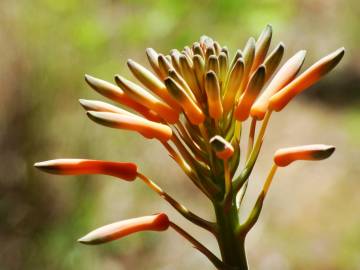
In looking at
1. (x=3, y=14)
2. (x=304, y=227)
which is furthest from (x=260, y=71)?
(x=304, y=227)

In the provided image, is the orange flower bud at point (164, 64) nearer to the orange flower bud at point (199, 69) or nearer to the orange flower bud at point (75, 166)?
the orange flower bud at point (199, 69)

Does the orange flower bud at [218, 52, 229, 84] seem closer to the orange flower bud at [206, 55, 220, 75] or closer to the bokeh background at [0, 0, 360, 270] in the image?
the orange flower bud at [206, 55, 220, 75]

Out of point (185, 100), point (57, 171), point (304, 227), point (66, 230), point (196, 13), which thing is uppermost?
point (196, 13)

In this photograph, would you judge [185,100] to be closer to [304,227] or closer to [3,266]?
[3,266]

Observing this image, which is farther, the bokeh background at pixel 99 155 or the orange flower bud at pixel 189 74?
the bokeh background at pixel 99 155

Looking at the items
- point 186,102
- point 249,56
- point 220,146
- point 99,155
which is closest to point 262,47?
point 249,56

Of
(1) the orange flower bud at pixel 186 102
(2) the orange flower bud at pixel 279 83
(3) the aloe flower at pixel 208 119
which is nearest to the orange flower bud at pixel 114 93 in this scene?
(3) the aloe flower at pixel 208 119
